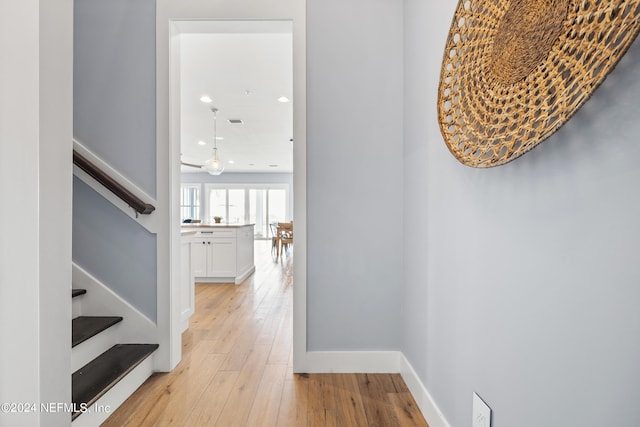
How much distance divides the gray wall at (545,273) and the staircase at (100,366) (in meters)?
1.51

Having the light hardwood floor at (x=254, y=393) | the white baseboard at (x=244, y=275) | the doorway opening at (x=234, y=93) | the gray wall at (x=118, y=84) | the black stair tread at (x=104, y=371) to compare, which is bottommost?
the light hardwood floor at (x=254, y=393)

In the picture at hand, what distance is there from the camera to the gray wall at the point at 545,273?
57 cm

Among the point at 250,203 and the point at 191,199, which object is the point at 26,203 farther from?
the point at 191,199

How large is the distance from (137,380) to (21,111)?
1474 mm

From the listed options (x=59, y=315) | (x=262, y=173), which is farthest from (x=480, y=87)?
(x=262, y=173)

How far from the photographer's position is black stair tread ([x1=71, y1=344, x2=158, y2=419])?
135 cm

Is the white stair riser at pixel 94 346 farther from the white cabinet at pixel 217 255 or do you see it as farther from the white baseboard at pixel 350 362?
the white cabinet at pixel 217 255

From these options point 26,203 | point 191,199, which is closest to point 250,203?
point 191,199

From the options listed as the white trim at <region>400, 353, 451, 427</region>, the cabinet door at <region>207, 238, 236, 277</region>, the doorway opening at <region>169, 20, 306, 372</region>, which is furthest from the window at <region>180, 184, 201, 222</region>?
the white trim at <region>400, 353, 451, 427</region>

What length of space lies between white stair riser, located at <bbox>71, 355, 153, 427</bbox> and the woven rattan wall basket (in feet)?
6.01

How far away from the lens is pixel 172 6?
1.88m

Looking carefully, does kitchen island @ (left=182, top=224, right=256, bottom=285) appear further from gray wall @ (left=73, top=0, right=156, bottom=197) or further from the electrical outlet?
the electrical outlet

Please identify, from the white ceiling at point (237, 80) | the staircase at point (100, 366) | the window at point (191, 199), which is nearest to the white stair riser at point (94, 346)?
the staircase at point (100, 366)

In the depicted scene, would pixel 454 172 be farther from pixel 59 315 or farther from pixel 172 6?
pixel 172 6
